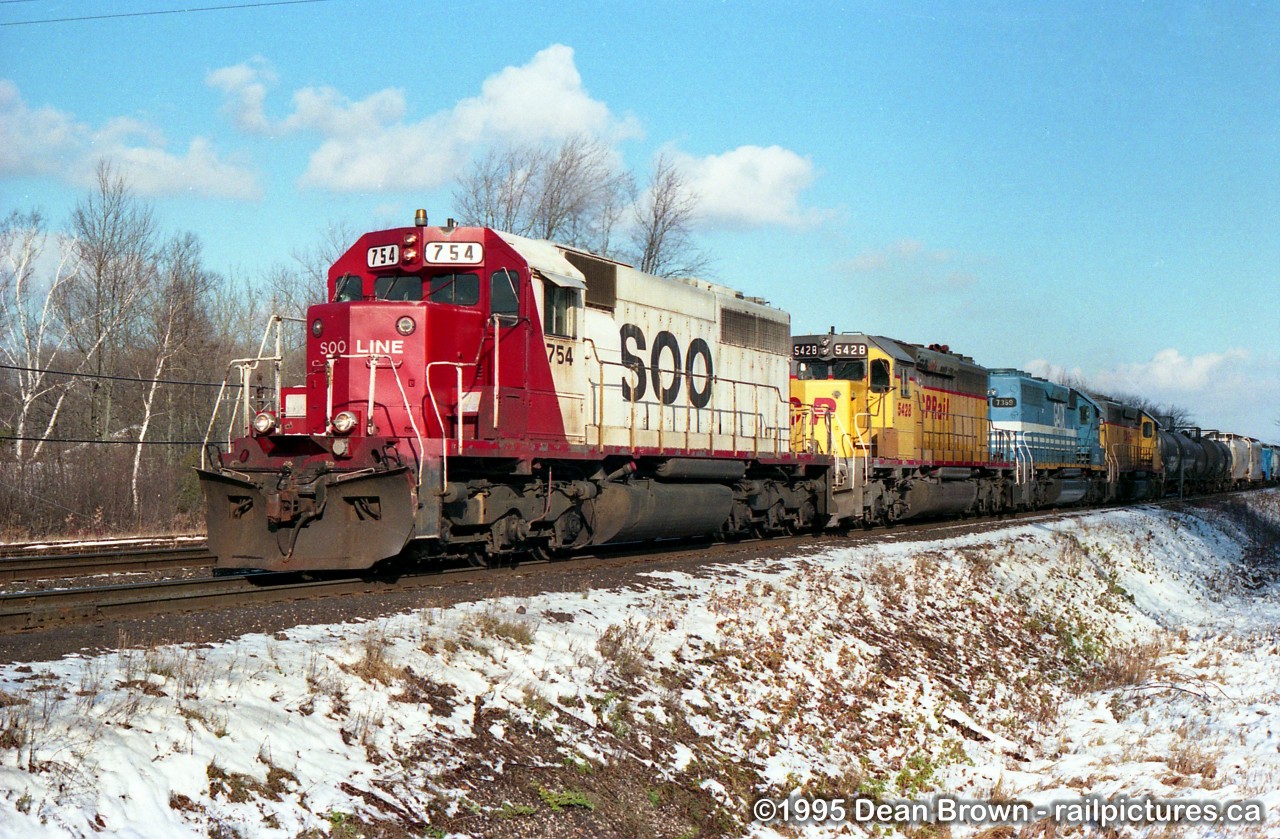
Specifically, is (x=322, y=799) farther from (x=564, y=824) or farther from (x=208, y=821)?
(x=564, y=824)

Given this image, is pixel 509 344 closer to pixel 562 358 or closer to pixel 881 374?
pixel 562 358

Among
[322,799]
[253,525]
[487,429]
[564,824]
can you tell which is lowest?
[564,824]

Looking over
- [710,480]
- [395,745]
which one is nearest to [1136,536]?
[710,480]

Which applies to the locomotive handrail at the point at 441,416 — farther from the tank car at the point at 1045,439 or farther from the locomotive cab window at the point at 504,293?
the tank car at the point at 1045,439

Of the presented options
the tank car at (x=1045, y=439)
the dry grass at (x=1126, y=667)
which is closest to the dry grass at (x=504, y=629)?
the dry grass at (x=1126, y=667)

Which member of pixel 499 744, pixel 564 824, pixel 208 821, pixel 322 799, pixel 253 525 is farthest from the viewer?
pixel 253 525

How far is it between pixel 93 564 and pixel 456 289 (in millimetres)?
5427

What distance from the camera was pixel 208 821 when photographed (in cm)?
477

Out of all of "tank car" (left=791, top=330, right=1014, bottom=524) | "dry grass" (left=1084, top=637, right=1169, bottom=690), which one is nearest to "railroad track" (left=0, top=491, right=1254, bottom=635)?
"dry grass" (left=1084, top=637, right=1169, bottom=690)

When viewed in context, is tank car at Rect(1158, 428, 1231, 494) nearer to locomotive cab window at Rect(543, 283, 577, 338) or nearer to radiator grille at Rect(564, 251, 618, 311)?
radiator grille at Rect(564, 251, 618, 311)

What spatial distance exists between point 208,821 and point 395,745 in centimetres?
131

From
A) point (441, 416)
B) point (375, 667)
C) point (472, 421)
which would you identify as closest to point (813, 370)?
point (472, 421)

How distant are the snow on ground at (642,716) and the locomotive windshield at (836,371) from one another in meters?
6.91

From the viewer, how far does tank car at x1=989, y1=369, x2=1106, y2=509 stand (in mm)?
29141
